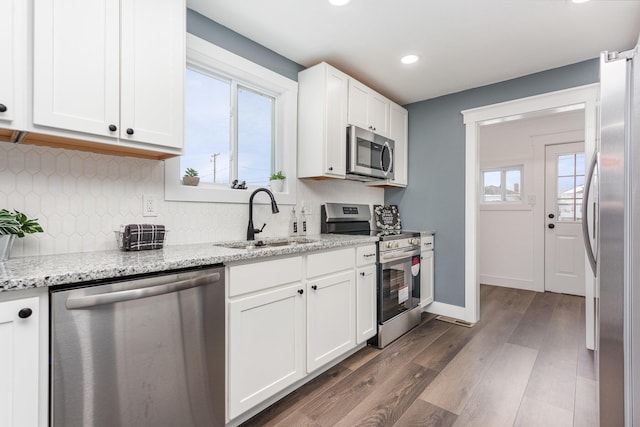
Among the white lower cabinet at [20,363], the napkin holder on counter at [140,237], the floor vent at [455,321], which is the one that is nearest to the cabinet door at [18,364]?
the white lower cabinet at [20,363]

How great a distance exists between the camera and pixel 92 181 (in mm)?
1634

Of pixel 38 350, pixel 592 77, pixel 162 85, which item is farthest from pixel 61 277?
pixel 592 77

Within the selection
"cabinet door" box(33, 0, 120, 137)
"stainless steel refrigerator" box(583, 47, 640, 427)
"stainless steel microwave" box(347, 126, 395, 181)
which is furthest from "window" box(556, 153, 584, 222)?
"cabinet door" box(33, 0, 120, 137)

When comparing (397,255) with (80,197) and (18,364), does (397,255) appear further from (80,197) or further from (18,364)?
(18,364)

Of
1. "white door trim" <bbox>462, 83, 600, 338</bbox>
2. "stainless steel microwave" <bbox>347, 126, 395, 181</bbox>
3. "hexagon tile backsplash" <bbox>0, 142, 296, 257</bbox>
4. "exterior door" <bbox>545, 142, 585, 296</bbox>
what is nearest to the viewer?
"hexagon tile backsplash" <bbox>0, 142, 296, 257</bbox>

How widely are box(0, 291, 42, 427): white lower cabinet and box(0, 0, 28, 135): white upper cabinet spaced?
0.71 metres

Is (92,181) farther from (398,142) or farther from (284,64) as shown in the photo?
(398,142)

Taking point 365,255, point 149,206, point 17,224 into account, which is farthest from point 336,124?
point 17,224

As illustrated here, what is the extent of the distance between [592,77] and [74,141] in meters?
3.70

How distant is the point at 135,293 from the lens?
3.94 feet

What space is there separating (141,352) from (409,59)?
108 inches

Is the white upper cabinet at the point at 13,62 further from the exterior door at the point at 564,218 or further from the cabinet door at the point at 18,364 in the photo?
the exterior door at the point at 564,218

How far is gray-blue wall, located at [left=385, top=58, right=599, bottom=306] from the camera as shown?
10.9 ft

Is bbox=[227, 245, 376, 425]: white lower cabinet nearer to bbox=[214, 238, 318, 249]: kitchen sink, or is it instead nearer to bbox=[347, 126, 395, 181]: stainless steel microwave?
bbox=[214, 238, 318, 249]: kitchen sink
